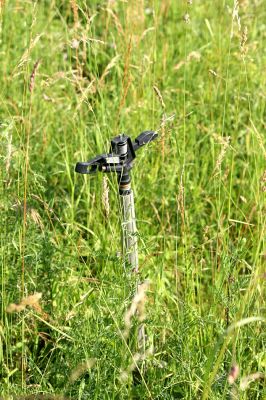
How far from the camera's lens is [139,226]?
8.89 feet

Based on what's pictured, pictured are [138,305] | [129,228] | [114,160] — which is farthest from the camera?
[129,228]

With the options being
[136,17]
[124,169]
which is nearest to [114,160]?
[124,169]

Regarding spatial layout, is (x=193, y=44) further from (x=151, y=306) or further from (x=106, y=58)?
(x=151, y=306)

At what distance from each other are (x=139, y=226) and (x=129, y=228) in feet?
1.77

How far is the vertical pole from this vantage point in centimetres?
213

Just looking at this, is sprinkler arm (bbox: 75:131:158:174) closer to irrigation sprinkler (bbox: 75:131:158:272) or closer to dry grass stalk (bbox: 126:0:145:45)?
irrigation sprinkler (bbox: 75:131:158:272)

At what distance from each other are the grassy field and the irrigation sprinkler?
0.05 meters

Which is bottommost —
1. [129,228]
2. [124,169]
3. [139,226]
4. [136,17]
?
Answer: [139,226]

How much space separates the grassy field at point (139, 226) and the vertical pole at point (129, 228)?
0.15ft

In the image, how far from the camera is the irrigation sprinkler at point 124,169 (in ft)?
6.74

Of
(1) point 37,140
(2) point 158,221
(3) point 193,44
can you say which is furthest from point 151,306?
(3) point 193,44

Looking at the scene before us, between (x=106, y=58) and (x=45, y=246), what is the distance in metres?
1.71

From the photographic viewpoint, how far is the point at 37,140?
3.19 m

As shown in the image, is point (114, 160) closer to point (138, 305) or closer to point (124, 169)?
point (124, 169)
